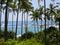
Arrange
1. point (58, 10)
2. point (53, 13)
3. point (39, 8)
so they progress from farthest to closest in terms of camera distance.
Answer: point (39, 8) → point (53, 13) → point (58, 10)

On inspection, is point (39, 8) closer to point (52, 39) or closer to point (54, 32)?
point (54, 32)

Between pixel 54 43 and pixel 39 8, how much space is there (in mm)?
21618

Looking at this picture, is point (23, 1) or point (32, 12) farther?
point (32, 12)

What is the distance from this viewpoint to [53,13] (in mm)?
50281

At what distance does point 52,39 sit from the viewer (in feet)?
129

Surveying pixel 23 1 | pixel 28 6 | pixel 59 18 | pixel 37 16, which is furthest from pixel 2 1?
pixel 37 16

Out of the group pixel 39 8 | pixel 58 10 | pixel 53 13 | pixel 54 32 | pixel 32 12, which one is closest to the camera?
pixel 54 32

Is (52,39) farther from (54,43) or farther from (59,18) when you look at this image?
(59,18)

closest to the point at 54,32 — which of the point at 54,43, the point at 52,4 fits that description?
the point at 54,43

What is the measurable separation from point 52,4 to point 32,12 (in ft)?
40.8

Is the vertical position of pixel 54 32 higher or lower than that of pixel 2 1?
lower

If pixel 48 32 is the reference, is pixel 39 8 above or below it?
above

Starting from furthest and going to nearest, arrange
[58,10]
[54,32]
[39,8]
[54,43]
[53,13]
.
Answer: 1. [39,8]
2. [53,13]
3. [58,10]
4. [54,32]
5. [54,43]

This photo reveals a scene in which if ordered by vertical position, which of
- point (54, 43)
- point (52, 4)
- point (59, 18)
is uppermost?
point (52, 4)
